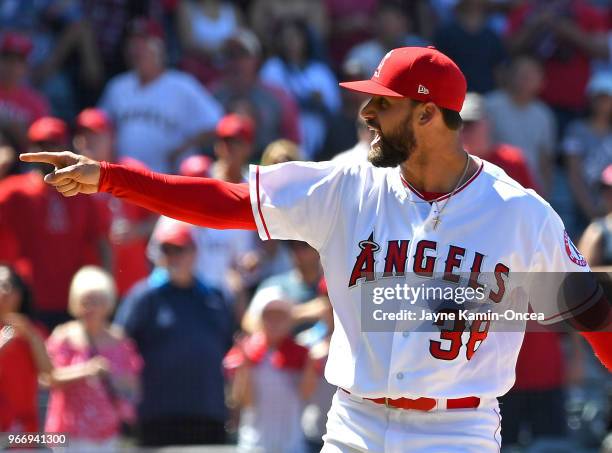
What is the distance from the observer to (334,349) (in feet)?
12.6

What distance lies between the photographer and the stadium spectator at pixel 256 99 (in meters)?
8.83

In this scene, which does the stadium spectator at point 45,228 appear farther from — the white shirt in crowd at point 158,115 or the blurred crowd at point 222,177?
the white shirt in crowd at point 158,115

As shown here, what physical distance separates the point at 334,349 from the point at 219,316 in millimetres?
3089

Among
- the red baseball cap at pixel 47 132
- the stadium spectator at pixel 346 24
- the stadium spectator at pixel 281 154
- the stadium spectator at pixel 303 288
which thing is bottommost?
the stadium spectator at pixel 303 288

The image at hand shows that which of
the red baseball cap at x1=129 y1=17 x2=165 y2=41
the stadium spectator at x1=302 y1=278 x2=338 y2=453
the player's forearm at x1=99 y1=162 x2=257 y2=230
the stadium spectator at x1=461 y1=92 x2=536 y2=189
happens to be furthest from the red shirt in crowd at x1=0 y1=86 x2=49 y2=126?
the player's forearm at x1=99 y1=162 x2=257 y2=230

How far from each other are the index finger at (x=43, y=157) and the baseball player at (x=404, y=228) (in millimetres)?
15

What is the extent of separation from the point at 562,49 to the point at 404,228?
649 cm

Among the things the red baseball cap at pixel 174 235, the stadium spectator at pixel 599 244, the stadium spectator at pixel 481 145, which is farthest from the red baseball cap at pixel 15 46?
the stadium spectator at pixel 599 244

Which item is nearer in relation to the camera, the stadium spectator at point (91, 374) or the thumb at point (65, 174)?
the thumb at point (65, 174)

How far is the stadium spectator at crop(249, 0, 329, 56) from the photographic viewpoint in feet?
32.5

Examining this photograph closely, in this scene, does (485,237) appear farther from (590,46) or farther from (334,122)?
(590,46)

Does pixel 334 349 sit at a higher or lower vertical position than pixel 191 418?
higher

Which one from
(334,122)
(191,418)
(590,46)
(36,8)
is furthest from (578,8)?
(191,418)

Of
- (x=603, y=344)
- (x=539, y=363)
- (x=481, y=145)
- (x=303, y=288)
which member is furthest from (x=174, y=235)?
(x=603, y=344)
